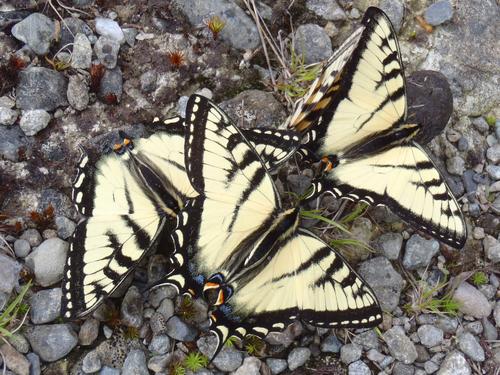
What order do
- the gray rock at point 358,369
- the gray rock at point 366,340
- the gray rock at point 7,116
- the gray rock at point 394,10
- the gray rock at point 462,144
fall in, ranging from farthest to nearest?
the gray rock at point 394,10 < the gray rock at point 462,144 < the gray rock at point 7,116 < the gray rock at point 366,340 < the gray rock at point 358,369

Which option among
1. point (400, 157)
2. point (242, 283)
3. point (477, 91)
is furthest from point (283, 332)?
point (477, 91)

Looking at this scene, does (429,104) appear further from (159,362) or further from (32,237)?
(32,237)

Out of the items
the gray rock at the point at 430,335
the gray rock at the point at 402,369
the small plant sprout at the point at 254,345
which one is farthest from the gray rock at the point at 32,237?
the gray rock at the point at 430,335

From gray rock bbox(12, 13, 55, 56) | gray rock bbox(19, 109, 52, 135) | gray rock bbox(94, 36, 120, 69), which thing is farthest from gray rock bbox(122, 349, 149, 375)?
gray rock bbox(12, 13, 55, 56)

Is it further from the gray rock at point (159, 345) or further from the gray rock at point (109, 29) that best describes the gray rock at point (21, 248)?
the gray rock at point (109, 29)

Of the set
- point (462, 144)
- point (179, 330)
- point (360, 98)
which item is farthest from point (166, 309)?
point (462, 144)

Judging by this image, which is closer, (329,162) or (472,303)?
(329,162)

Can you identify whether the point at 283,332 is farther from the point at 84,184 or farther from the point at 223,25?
the point at 223,25
